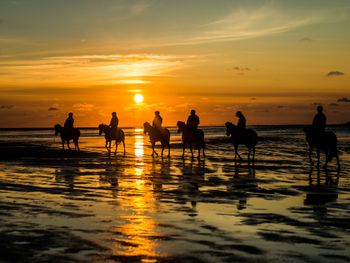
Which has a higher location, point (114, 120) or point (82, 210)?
point (114, 120)

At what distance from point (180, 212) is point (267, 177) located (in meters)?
8.12

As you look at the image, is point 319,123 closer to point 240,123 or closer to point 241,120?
point 241,120

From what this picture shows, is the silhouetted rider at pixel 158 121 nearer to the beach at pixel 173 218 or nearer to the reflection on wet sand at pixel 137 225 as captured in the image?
the beach at pixel 173 218

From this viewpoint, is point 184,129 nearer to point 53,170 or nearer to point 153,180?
point 53,170

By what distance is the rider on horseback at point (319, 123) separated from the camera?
21719mm

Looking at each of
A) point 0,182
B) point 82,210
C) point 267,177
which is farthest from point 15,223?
point 267,177

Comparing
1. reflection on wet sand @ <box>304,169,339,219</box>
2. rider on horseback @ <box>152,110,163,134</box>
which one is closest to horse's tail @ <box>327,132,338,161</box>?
reflection on wet sand @ <box>304,169,339,219</box>

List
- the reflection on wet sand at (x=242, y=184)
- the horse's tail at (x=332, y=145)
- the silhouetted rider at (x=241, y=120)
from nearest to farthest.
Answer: the reflection on wet sand at (x=242, y=184) → the horse's tail at (x=332, y=145) → the silhouetted rider at (x=241, y=120)

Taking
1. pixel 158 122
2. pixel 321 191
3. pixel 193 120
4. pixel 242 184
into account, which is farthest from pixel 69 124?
pixel 321 191

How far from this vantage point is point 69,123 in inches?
1329

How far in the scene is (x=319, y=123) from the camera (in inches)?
860

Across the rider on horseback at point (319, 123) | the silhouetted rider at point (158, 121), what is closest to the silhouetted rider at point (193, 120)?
the silhouetted rider at point (158, 121)

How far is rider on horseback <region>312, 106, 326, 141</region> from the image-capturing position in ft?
71.3

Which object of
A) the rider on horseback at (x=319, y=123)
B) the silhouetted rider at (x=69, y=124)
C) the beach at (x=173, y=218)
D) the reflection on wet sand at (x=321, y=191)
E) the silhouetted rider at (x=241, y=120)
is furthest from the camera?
the silhouetted rider at (x=69, y=124)
